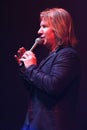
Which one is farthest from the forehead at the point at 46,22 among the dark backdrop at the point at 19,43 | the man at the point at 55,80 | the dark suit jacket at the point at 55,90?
the dark backdrop at the point at 19,43

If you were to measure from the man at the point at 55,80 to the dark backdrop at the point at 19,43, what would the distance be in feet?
3.44

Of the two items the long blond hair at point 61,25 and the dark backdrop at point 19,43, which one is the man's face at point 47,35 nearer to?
the long blond hair at point 61,25

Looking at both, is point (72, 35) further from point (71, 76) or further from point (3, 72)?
point (3, 72)

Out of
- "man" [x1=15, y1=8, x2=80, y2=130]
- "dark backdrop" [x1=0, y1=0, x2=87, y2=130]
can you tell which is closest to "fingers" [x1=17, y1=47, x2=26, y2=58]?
"man" [x1=15, y1=8, x2=80, y2=130]

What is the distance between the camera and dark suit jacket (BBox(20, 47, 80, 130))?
1.73m

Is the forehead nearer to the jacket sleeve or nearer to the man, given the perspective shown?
the man

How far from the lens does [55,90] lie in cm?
172

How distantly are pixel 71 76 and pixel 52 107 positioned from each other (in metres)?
0.16

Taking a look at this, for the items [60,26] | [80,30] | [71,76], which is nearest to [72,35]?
[60,26]

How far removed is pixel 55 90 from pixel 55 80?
0.04 meters

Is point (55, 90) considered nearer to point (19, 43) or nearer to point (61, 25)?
point (61, 25)

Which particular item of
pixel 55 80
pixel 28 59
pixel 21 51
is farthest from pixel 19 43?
pixel 55 80

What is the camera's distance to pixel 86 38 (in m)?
2.91

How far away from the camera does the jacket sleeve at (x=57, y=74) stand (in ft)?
5.65
